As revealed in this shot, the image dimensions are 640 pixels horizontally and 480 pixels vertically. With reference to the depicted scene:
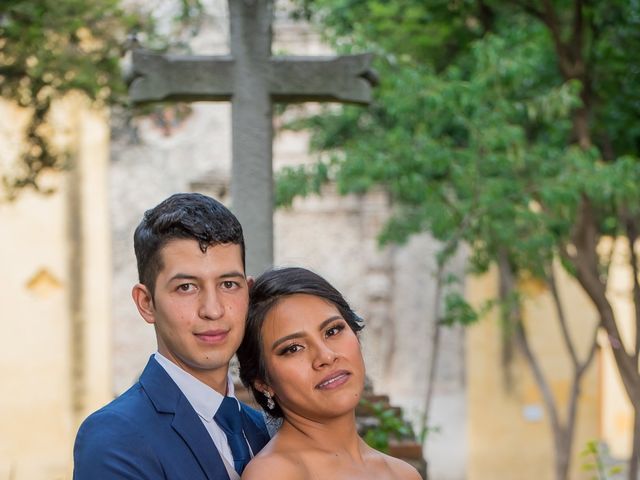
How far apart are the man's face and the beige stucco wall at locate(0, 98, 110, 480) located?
11.2 meters

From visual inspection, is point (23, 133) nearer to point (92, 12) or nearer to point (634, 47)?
point (92, 12)

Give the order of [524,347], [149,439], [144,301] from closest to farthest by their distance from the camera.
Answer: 1. [149,439]
2. [144,301]
3. [524,347]

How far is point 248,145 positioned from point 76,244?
8.35 m

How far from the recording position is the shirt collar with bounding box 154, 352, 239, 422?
2.49m

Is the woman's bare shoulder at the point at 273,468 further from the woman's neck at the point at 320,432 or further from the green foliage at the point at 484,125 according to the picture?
the green foliage at the point at 484,125

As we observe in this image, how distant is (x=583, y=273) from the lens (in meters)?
9.41

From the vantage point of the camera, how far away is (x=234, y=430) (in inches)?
101

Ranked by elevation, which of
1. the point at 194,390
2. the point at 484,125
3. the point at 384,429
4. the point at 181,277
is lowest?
the point at 384,429

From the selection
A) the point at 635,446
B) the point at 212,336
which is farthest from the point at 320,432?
the point at 635,446

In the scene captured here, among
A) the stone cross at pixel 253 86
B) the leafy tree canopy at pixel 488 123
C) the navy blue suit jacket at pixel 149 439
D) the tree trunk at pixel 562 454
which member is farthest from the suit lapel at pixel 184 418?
the tree trunk at pixel 562 454


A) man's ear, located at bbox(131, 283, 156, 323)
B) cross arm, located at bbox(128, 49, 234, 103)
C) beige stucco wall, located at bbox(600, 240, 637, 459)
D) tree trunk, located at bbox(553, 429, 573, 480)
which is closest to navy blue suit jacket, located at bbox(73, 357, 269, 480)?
man's ear, located at bbox(131, 283, 156, 323)

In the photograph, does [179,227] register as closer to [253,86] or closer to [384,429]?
[384,429]

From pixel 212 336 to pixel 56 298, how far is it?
451 inches

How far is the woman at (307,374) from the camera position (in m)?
2.50
